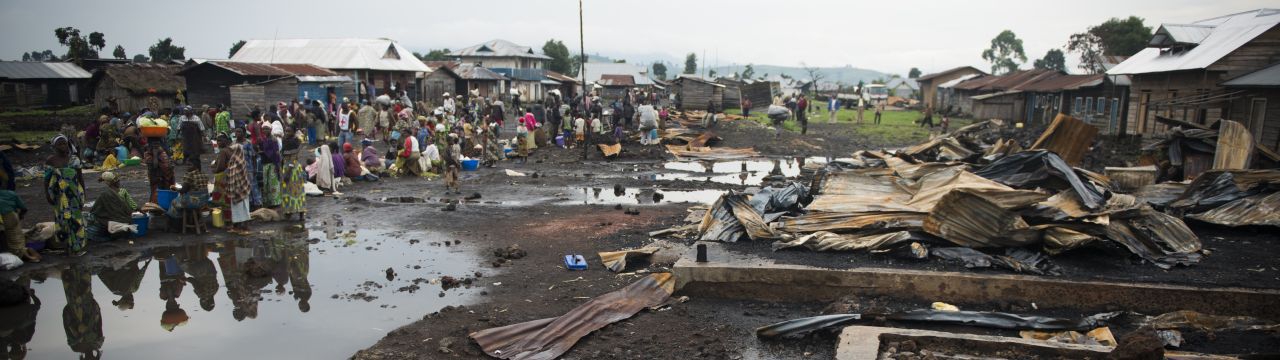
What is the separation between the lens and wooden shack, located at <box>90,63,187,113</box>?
28500 millimetres

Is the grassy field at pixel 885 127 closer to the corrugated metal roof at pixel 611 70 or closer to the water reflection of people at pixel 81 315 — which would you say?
the water reflection of people at pixel 81 315

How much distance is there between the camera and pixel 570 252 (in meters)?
9.97

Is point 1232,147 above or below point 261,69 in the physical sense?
below

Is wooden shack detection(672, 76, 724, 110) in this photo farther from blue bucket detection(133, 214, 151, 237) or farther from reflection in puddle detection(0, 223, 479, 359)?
blue bucket detection(133, 214, 151, 237)

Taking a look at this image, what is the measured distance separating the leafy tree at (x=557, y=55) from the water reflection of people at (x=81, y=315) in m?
77.5

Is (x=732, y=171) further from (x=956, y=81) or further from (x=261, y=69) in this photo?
(x=956, y=81)

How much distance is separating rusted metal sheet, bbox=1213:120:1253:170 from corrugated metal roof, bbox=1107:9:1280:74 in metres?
8.65

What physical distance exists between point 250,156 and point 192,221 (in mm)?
1308

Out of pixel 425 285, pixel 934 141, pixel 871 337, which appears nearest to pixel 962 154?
pixel 934 141

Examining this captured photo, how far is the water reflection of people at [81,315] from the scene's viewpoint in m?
6.57

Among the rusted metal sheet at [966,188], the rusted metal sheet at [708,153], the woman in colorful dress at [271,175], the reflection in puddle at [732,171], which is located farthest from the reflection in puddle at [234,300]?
the rusted metal sheet at [708,153]

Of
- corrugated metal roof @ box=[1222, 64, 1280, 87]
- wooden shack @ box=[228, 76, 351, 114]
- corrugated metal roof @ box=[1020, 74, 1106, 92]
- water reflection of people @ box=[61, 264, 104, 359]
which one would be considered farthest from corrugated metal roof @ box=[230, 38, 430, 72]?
corrugated metal roof @ box=[1222, 64, 1280, 87]

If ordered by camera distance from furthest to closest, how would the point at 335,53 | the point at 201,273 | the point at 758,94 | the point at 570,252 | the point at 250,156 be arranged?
the point at 758,94, the point at 335,53, the point at 250,156, the point at 570,252, the point at 201,273

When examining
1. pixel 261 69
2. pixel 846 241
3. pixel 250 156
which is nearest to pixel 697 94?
pixel 261 69
